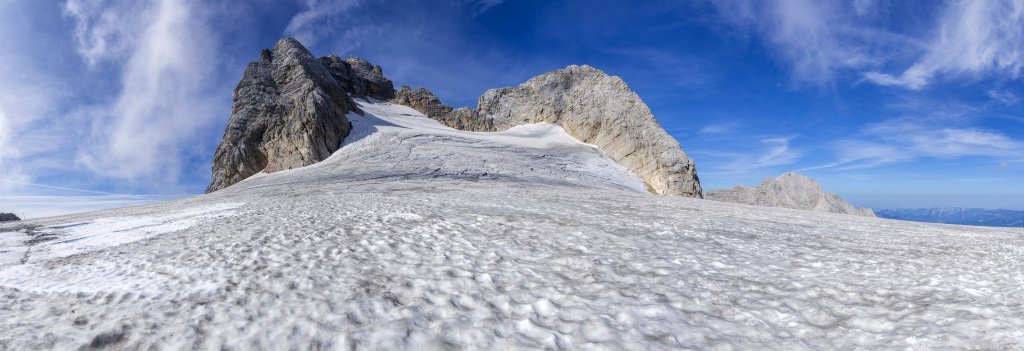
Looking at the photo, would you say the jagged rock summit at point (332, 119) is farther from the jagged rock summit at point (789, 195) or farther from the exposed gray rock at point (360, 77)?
the exposed gray rock at point (360, 77)

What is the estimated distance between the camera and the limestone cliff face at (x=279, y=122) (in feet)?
130

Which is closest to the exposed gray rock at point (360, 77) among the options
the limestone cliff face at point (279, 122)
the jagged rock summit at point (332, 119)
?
the jagged rock summit at point (332, 119)

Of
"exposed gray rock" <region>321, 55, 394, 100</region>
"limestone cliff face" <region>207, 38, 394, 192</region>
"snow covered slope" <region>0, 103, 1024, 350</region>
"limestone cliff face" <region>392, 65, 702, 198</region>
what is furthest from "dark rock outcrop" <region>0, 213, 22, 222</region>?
"exposed gray rock" <region>321, 55, 394, 100</region>

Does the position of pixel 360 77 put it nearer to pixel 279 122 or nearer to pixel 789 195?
pixel 279 122

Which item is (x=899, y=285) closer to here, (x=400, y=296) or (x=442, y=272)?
(x=442, y=272)

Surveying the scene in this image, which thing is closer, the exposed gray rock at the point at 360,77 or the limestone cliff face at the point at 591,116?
the limestone cliff face at the point at 591,116

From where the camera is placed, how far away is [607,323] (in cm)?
368

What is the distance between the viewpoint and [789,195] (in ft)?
172

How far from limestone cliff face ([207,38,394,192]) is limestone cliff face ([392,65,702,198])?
83.4ft

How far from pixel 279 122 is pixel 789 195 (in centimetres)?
5620

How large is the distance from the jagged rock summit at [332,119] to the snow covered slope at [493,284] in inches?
1257

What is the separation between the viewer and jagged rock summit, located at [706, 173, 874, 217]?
50.1 meters

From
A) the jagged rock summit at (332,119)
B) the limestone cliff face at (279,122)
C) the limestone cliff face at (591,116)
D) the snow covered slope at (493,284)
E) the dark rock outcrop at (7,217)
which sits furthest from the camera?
the limestone cliff face at (591,116)

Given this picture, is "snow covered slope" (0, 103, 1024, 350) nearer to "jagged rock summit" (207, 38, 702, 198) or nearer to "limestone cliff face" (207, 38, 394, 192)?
"limestone cliff face" (207, 38, 394, 192)
